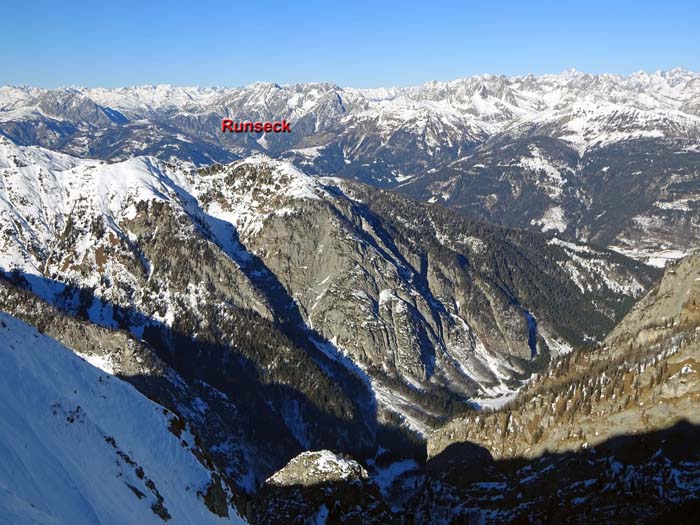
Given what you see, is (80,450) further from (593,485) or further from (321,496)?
(593,485)

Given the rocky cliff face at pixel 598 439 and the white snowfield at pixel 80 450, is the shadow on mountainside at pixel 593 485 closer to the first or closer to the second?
the rocky cliff face at pixel 598 439

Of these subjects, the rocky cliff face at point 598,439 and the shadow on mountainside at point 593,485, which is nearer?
the shadow on mountainside at point 593,485

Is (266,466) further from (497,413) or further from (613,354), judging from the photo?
(613,354)

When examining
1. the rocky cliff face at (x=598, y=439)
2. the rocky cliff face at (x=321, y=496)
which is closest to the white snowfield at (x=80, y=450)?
the rocky cliff face at (x=321, y=496)

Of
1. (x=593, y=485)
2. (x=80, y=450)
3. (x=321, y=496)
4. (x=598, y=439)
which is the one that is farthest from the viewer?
(x=321, y=496)

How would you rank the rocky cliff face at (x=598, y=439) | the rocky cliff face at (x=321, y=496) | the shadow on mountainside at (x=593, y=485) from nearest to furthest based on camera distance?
the shadow on mountainside at (x=593, y=485), the rocky cliff face at (x=598, y=439), the rocky cliff face at (x=321, y=496)

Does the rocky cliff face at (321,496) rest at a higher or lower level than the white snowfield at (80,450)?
lower

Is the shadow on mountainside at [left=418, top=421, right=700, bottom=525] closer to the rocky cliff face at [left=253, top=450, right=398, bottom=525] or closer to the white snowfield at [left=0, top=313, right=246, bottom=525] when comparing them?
the rocky cliff face at [left=253, top=450, right=398, bottom=525]

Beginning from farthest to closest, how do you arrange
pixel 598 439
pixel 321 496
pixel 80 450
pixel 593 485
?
pixel 321 496, pixel 598 439, pixel 593 485, pixel 80 450

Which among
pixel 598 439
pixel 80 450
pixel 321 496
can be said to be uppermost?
pixel 80 450

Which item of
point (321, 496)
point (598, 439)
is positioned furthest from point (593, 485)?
point (321, 496)
